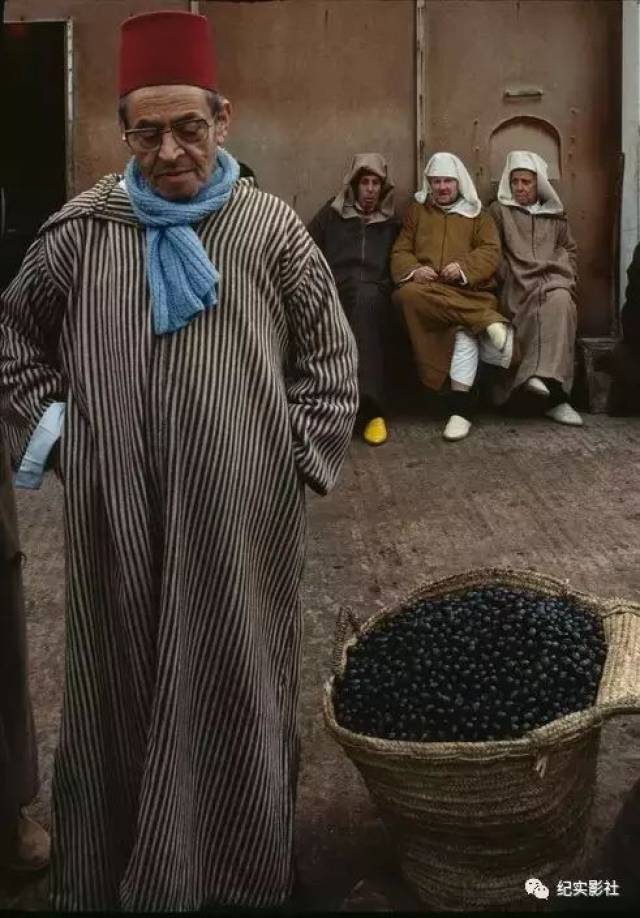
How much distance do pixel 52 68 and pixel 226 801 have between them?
266 inches

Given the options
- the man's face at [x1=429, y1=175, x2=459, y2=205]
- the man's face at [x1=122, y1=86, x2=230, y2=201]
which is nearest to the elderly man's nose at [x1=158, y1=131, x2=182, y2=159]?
the man's face at [x1=122, y1=86, x2=230, y2=201]

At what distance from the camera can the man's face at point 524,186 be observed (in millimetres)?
6746

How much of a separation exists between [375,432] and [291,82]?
7.92 feet

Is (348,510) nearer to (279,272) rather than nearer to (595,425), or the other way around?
(595,425)

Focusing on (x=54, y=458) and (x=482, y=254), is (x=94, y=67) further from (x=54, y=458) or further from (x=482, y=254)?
(x=54, y=458)

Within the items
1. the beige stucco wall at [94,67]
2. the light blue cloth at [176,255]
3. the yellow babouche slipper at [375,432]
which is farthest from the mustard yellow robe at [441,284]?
the light blue cloth at [176,255]

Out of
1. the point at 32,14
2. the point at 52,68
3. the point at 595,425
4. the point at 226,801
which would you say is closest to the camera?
the point at 226,801

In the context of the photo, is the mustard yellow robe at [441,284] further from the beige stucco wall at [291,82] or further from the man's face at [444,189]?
the beige stucco wall at [291,82]

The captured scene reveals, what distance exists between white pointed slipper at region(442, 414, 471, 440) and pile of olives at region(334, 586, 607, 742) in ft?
11.4

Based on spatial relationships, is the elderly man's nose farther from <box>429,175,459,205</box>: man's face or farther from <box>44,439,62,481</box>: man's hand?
<box>429,175,459,205</box>: man's face

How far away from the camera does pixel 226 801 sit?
2.35 meters

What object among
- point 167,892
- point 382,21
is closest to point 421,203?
point 382,21

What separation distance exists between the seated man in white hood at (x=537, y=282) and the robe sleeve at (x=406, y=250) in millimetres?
537

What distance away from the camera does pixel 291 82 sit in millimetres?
7039
